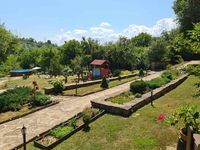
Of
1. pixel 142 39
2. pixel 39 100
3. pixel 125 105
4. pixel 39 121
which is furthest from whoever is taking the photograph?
pixel 142 39

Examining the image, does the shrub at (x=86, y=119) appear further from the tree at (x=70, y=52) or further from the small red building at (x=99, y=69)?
the tree at (x=70, y=52)

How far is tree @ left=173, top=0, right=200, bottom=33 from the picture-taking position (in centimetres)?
3984

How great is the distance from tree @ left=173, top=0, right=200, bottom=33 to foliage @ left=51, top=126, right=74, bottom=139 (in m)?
31.8

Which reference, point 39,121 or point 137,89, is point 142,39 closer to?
point 137,89

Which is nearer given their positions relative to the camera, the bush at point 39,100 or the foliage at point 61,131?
the foliage at point 61,131

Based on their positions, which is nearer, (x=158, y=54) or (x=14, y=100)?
(x=14, y=100)

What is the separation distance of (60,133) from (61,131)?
277 mm

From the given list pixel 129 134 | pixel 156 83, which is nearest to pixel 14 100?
pixel 129 134

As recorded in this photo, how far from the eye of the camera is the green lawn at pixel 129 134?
11664mm

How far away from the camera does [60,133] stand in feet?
43.4

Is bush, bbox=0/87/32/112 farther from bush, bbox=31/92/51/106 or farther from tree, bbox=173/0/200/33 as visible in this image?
tree, bbox=173/0/200/33

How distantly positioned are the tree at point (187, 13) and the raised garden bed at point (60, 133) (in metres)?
30.7

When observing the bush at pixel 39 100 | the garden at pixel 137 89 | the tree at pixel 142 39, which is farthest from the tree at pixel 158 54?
the tree at pixel 142 39

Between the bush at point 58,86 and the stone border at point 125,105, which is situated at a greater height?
the bush at point 58,86
